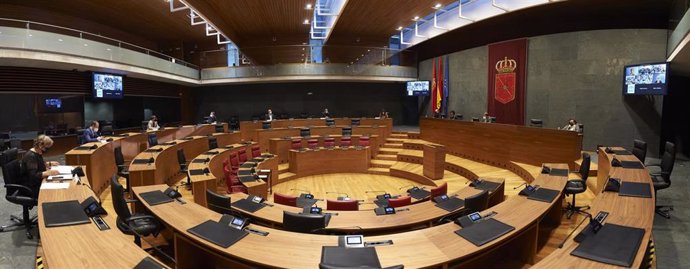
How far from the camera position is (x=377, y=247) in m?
2.63

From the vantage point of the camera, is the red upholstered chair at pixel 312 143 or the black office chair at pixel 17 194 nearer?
the black office chair at pixel 17 194

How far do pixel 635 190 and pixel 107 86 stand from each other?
12.9 metres

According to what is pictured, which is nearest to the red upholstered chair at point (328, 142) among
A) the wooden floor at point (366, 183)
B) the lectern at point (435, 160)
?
the wooden floor at point (366, 183)

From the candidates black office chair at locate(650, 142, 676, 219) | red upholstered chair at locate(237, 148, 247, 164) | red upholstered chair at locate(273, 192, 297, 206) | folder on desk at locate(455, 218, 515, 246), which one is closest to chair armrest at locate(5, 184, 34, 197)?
red upholstered chair at locate(273, 192, 297, 206)

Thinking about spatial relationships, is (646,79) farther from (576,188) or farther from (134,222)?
(134,222)

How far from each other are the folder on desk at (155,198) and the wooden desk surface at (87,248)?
738mm

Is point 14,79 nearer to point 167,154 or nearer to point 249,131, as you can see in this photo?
point 167,154

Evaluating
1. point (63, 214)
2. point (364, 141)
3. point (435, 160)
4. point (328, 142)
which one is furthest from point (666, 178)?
point (328, 142)

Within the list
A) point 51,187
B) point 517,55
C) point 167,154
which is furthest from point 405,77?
point 51,187

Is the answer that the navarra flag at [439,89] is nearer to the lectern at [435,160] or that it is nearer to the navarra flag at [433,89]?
the navarra flag at [433,89]

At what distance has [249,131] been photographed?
40.2 feet

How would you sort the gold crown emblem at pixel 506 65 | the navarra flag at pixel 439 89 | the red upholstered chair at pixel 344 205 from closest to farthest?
the red upholstered chair at pixel 344 205, the gold crown emblem at pixel 506 65, the navarra flag at pixel 439 89

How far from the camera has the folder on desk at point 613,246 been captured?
84.4 inches

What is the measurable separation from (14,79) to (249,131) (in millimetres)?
6314
